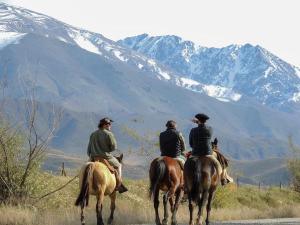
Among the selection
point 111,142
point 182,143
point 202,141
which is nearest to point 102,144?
point 111,142

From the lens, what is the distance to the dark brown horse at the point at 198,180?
19875 millimetres

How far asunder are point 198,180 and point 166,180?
5.46 ft

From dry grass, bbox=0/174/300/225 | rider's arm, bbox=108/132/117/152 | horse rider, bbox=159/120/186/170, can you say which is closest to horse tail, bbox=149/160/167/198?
horse rider, bbox=159/120/186/170

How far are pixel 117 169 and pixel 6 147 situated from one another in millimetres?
4666

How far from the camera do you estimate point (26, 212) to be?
2234 cm

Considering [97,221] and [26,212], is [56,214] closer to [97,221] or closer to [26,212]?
[26,212]

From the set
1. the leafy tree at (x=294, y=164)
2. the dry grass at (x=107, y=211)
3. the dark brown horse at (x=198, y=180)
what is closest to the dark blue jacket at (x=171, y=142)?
the dark brown horse at (x=198, y=180)

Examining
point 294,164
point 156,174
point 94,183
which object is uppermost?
point 294,164

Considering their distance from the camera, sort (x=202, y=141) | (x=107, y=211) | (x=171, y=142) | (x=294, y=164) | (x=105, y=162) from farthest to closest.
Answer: (x=294, y=164), (x=107, y=211), (x=171, y=142), (x=105, y=162), (x=202, y=141)

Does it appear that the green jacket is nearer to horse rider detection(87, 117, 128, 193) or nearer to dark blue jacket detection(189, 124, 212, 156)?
horse rider detection(87, 117, 128, 193)

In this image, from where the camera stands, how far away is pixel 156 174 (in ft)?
68.5

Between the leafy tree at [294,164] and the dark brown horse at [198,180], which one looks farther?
the leafy tree at [294,164]

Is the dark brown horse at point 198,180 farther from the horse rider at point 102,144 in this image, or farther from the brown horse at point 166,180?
the horse rider at point 102,144

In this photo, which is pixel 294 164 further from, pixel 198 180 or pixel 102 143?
pixel 198 180
